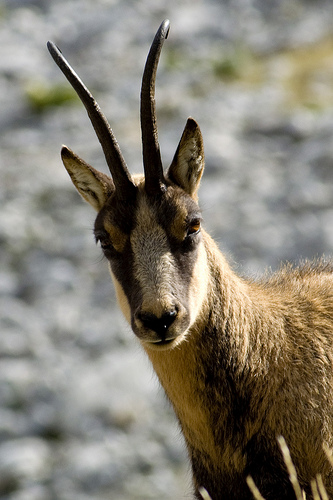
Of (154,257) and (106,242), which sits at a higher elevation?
(106,242)

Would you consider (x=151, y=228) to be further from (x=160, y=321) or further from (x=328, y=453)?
(x=328, y=453)

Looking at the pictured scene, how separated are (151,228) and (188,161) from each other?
0.82m

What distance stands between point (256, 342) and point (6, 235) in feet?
64.0

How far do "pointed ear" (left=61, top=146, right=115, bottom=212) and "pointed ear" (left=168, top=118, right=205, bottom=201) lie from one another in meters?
0.55

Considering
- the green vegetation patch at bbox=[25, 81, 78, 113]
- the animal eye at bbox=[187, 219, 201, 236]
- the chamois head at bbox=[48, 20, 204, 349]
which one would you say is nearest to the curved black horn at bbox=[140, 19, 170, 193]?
the chamois head at bbox=[48, 20, 204, 349]

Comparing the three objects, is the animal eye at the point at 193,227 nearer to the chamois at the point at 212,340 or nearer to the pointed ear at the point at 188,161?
the chamois at the point at 212,340

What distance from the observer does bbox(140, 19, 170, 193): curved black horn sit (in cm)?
639

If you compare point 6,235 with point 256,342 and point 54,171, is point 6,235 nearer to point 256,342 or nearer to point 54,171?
point 54,171

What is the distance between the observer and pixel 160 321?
18.7 ft

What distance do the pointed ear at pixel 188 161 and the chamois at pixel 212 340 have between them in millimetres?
12

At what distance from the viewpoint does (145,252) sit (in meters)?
6.13

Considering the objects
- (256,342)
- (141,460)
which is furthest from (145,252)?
(141,460)

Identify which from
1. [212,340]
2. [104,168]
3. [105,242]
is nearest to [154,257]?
[105,242]

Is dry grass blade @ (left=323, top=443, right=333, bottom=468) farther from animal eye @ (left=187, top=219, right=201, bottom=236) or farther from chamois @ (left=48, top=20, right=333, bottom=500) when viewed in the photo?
animal eye @ (left=187, top=219, right=201, bottom=236)
